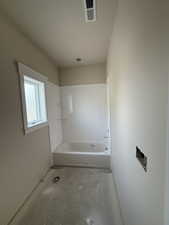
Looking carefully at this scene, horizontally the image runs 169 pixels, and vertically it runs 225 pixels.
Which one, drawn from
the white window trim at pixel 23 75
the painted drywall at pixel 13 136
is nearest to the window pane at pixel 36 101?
the white window trim at pixel 23 75

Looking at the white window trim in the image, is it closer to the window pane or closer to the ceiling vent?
the window pane

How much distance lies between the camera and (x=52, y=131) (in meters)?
2.98

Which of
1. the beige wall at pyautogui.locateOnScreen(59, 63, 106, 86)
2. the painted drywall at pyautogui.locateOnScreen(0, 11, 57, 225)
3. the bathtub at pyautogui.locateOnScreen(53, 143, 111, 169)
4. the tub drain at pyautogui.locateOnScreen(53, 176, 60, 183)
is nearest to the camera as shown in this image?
the painted drywall at pyautogui.locateOnScreen(0, 11, 57, 225)

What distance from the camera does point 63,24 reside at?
173cm

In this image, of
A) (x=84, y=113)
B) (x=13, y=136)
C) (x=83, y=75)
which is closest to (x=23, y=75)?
(x=13, y=136)

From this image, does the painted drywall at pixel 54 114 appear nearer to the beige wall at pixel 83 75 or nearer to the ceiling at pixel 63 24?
the beige wall at pixel 83 75

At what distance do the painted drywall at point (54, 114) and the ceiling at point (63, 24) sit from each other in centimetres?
91

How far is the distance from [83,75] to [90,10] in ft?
6.79

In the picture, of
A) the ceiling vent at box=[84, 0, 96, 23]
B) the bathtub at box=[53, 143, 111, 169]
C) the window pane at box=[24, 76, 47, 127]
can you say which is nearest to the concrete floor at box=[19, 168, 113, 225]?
the bathtub at box=[53, 143, 111, 169]

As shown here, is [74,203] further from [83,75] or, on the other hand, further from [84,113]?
[83,75]

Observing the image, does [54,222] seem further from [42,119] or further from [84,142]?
[84,142]

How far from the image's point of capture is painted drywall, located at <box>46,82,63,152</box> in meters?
2.89

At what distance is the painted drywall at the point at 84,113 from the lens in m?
3.51

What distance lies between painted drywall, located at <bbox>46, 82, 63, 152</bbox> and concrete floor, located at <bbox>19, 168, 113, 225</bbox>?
0.99 m
